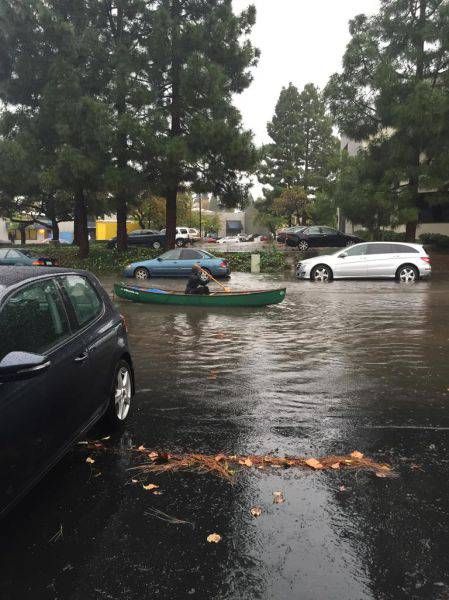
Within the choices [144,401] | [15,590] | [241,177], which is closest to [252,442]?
[144,401]

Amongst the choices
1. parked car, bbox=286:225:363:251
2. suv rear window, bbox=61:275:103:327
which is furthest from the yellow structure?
suv rear window, bbox=61:275:103:327

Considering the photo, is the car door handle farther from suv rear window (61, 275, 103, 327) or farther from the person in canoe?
the person in canoe

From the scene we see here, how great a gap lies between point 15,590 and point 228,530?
1.22 metres

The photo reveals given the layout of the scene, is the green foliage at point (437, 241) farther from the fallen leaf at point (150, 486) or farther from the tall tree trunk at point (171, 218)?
the fallen leaf at point (150, 486)

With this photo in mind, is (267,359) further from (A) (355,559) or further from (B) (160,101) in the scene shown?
(B) (160,101)

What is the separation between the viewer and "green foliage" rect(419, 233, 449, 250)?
30.8m

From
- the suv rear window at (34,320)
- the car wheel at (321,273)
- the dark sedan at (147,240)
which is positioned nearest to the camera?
the suv rear window at (34,320)

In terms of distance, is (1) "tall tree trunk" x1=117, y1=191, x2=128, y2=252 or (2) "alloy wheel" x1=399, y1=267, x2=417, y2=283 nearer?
(2) "alloy wheel" x1=399, y1=267, x2=417, y2=283

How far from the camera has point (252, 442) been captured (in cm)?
457

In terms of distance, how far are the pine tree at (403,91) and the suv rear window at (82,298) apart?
22009mm

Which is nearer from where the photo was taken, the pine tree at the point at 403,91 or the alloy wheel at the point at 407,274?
the alloy wheel at the point at 407,274

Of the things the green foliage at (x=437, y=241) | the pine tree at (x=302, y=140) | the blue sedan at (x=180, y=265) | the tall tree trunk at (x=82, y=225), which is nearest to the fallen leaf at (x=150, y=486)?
the blue sedan at (x=180, y=265)

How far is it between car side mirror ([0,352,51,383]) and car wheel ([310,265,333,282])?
17768 millimetres

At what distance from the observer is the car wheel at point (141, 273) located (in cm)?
2153
